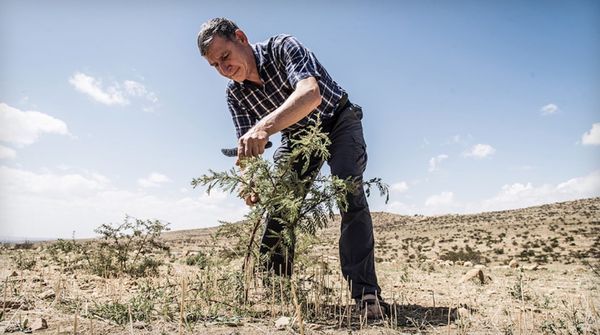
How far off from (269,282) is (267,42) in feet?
6.32

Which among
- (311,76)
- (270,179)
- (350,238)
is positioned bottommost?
(350,238)

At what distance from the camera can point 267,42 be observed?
3.39 m

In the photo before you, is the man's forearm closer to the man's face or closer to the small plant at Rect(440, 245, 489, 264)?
the man's face

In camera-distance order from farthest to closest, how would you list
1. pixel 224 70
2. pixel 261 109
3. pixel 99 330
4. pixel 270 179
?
pixel 261 109
pixel 224 70
pixel 270 179
pixel 99 330

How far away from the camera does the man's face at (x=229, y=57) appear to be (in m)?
3.04

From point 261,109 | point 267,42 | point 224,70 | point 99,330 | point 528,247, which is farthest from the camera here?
point 528,247

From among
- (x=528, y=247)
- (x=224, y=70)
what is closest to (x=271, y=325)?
(x=224, y=70)

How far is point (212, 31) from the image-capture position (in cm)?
301

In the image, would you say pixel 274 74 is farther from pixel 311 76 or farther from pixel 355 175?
pixel 355 175

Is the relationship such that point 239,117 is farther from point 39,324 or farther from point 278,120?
point 39,324

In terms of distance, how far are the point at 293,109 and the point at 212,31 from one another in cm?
97

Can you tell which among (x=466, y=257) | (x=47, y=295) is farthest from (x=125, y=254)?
(x=466, y=257)

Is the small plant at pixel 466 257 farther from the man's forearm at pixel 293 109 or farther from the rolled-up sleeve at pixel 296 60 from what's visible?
the man's forearm at pixel 293 109

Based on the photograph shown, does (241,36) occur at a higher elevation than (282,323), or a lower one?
higher
